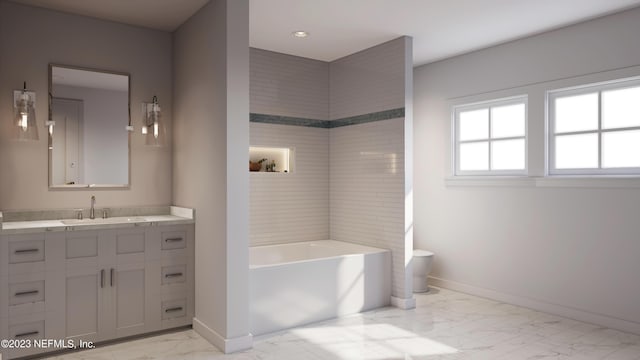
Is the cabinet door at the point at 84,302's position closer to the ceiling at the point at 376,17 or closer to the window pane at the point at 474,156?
the ceiling at the point at 376,17

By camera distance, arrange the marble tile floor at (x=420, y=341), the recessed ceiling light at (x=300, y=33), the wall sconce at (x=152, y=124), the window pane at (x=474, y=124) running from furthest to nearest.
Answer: the window pane at (x=474, y=124) < the recessed ceiling light at (x=300, y=33) < the wall sconce at (x=152, y=124) < the marble tile floor at (x=420, y=341)

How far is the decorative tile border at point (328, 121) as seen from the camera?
4.63 m

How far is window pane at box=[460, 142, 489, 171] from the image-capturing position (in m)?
4.97

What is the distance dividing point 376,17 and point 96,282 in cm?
311

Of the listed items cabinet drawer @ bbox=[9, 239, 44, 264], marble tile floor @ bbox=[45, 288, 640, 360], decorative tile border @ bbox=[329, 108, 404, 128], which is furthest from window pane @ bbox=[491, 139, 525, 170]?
cabinet drawer @ bbox=[9, 239, 44, 264]

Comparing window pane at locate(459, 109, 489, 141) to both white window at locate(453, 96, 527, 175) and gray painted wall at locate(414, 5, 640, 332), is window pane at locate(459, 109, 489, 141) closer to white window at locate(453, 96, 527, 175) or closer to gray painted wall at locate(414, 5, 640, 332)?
white window at locate(453, 96, 527, 175)

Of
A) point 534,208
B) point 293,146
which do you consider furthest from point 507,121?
point 293,146

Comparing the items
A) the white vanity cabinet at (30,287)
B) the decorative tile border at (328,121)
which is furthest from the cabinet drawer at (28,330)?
the decorative tile border at (328,121)

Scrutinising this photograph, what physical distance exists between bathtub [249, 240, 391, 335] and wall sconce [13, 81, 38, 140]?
203 centimetres

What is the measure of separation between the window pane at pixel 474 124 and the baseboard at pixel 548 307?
1651 millimetres

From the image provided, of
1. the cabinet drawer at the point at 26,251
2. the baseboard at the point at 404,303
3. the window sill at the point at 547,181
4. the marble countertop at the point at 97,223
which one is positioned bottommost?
the baseboard at the point at 404,303

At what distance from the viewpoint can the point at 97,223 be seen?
3477 millimetres

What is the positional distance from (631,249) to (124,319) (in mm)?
4124

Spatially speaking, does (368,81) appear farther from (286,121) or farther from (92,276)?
(92,276)
